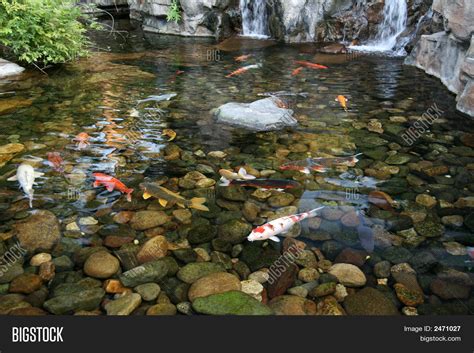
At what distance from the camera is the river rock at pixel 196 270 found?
3703mm

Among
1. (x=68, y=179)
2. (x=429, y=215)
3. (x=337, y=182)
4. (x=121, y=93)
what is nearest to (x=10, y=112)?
(x=121, y=93)

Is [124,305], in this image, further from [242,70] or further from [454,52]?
[454,52]

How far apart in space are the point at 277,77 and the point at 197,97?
95.4 inches

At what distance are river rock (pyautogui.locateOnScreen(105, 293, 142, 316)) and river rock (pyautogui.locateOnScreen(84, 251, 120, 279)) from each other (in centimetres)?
36

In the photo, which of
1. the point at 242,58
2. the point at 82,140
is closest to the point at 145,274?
the point at 82,140

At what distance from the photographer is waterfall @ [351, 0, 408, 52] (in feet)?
42.1

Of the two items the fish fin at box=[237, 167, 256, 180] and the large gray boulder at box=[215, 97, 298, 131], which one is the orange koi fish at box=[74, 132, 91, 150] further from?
the fish fin at box=[237, 167, 256, 180]

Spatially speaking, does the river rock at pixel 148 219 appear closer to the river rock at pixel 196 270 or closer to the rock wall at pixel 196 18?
the river rock at pixel 196 270

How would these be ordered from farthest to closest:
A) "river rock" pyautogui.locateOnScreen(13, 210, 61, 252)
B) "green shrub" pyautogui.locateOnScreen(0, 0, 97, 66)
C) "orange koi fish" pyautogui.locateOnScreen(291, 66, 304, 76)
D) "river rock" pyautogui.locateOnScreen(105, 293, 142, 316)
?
"orange koi fish" pyautogui.locateOnScreen(291, 66, 304, 76) → "green shrub" pyautogui.locateOnScreen(0, 0, 97, 66) → "river rock" pyautogui.locateOnScreen(13, 210, 61, 252) → "river rock" pyautogui.locateOnScreen(105, 293, 142, 316)

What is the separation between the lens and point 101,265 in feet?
12.4

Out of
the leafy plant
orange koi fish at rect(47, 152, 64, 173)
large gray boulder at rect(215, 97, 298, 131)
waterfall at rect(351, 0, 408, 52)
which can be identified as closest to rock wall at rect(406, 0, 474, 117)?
waterfall at rect(351, 0, 408, 52)

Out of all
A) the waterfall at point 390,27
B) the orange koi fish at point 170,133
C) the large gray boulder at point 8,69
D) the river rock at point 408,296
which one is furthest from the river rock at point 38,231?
the waterfall at point 390,27

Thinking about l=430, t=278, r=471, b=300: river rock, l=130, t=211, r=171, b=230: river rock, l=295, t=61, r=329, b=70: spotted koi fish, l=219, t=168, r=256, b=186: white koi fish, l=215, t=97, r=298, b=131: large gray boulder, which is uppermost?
l=295, t=61, r=329, b=70: spotted koi fish

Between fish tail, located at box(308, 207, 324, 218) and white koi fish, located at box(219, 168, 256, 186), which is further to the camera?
white koi fish, located at box(219, 168, 256, 186)
